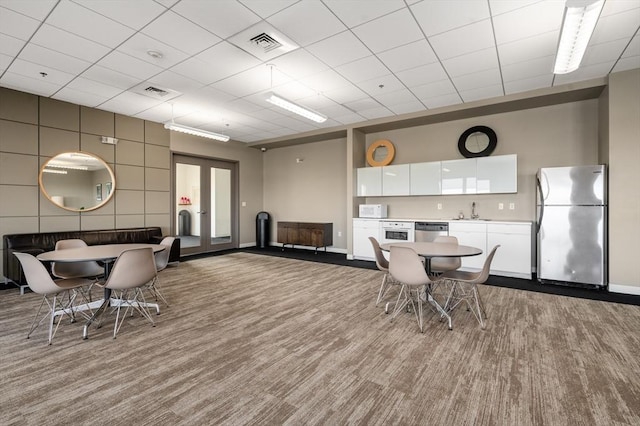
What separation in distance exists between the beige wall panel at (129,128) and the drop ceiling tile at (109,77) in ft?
5.72

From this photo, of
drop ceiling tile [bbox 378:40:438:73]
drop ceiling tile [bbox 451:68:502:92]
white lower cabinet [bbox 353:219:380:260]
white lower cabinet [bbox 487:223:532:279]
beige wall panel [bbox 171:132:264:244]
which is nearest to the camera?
drop ceiling tile [bbox 378:40:438:73]

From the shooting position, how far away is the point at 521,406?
190 cm

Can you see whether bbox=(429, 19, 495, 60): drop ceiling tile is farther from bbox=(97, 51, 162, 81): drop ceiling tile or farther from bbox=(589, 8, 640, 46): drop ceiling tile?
bbox=(97, 51, 162, 81): drop ceiling tile

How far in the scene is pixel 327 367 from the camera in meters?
A: 2.38

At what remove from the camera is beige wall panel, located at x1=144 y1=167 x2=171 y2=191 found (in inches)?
265

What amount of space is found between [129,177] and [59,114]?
1.56 m

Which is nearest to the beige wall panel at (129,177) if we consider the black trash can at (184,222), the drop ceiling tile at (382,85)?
the black trash can at (184,222)

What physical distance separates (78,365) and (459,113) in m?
6.53

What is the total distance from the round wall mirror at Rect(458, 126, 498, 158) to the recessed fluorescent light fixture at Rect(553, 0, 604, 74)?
7.73 ft

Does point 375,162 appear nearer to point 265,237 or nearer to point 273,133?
point 273,133

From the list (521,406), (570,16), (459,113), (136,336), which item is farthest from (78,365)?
(459,113)

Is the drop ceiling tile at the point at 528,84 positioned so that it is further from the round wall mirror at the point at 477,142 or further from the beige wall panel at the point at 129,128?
the beige wall panel at the point at 129,128

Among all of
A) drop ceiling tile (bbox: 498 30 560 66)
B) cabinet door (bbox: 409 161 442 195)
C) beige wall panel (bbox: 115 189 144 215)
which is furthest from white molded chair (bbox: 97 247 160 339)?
cabinet door (bbox: 409 161 442 195)

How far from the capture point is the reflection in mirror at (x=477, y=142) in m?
5.92
